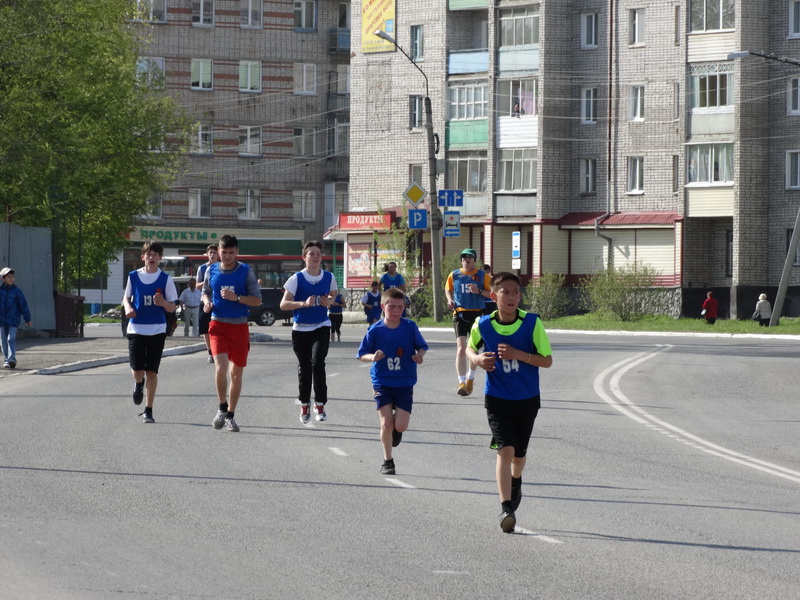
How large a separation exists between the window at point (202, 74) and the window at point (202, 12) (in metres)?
1.90

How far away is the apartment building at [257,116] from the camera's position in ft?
234

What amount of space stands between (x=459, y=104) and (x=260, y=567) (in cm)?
5421

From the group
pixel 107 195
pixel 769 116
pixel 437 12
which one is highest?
pixel 437 12

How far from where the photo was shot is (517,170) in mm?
59125

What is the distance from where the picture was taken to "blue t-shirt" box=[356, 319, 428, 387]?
438 inches

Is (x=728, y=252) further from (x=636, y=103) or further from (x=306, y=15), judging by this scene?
(x=306, y=15)

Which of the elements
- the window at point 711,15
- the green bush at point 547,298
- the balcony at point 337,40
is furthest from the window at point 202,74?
the window at point 711,15

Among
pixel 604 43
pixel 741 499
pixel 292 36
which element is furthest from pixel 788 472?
pixel 292 36

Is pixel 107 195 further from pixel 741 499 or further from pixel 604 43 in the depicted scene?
pixel 741 499

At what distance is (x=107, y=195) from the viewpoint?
130ft

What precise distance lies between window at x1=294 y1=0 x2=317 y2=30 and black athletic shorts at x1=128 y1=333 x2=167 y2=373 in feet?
194

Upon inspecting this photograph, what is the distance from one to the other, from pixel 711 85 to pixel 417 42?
44.9 feet

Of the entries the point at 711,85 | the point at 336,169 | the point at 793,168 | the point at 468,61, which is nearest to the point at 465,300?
the point at 793,168

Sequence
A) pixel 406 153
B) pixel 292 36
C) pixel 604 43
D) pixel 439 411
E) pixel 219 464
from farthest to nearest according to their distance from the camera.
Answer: pixel 292 36
pixel 406 153
pixel 604 43
pixel 439 411
pixel 219 464
